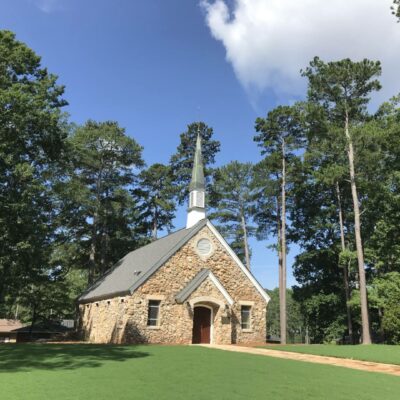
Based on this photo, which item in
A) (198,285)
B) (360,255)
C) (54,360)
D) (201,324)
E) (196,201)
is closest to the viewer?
(54,360)

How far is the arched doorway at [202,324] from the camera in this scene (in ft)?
72.6

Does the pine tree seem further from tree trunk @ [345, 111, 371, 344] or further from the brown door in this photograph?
the brown door

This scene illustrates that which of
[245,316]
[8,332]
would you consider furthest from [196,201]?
[8,332]

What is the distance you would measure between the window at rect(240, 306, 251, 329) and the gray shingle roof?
536 centimetres

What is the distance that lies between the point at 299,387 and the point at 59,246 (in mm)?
34021

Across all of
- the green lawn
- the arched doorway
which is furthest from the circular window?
the green lawn

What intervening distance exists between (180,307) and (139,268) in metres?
3.86

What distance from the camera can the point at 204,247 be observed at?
23812 millimetres

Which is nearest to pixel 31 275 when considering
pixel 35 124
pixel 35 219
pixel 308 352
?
pixel 35 219

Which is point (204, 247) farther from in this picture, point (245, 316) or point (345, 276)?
point (345, 276)

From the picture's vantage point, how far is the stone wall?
817 inches

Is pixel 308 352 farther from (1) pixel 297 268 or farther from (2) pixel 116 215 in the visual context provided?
(2) pixel 116 215

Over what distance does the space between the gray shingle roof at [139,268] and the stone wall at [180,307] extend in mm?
309

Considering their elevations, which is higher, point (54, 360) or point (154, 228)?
point (154, 228)
